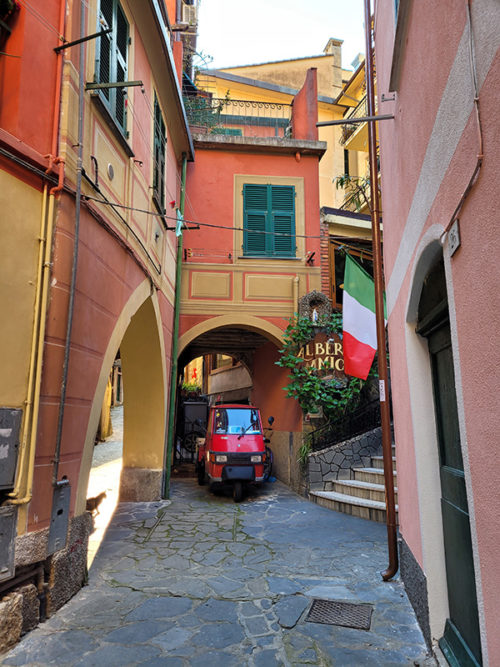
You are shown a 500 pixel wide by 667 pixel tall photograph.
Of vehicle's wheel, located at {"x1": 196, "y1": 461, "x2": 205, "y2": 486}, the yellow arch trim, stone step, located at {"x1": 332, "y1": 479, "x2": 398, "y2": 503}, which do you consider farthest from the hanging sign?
vehicle's wheel, located at {"x1": 196, "y1": 461, "x2": 205, "y2": 486}

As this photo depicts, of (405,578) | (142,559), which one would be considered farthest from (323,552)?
(142,559)

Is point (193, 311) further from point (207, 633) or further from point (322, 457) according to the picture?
point (207, 633)

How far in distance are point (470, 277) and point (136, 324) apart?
21.9ft

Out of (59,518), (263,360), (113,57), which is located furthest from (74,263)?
(263,360)

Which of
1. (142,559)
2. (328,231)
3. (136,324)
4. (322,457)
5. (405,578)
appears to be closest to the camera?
(405,578)

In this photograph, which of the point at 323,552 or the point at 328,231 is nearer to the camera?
the point at 323,552

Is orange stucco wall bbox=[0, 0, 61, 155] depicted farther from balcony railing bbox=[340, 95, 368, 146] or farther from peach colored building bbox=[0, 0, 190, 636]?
balcony railing bbox=[340, 95, 368, 146]

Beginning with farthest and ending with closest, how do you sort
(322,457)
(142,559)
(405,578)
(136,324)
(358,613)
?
(322,457)
(136,324)
(142,559)
(405,578)
(358,613)

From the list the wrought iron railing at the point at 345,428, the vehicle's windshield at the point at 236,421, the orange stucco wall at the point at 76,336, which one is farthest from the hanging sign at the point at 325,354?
the orange stucco wall at the point at 76,336

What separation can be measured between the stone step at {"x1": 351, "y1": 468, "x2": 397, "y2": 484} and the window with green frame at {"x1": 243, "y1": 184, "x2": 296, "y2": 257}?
499 centimetres

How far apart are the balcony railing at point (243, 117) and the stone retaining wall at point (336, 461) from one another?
805cm

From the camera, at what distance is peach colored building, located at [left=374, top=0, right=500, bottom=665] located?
1954 millimetres

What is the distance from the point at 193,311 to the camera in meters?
10.3

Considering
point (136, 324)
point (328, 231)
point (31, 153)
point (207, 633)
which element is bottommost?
point (207, 633)
